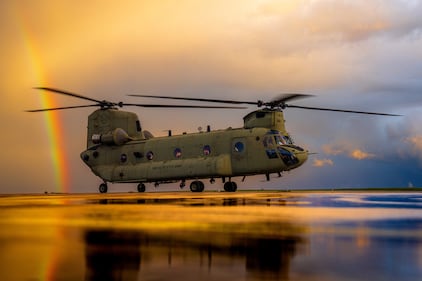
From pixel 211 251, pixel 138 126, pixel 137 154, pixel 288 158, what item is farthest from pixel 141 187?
pixel 211 251

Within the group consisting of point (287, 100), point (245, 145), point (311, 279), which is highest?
point (287, 100)

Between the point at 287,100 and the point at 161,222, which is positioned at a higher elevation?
the point at 287,100

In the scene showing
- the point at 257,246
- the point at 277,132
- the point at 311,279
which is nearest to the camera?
the point at 311,279

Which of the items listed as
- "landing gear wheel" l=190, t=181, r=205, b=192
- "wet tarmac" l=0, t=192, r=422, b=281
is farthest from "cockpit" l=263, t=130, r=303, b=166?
"wet tarmac" l=0, t=192, r=422, b=281

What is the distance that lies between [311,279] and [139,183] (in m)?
43.7

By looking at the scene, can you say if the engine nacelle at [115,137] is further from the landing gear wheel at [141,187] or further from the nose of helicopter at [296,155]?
the nose of helicopter at [296,155]

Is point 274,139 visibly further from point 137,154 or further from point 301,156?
point 137,154

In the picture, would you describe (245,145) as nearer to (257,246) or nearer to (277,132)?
(277,132)

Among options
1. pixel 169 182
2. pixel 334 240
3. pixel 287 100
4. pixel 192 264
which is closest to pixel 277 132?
pixel 287 100

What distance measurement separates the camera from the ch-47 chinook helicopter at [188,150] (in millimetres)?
39312

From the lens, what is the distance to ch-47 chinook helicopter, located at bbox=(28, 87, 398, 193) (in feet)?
129

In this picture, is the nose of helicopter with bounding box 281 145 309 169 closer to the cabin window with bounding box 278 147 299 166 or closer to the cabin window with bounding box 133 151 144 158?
the cabin window with bounding box 278 147 299 166

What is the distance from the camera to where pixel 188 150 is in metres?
43.8

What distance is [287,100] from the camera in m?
39.8
